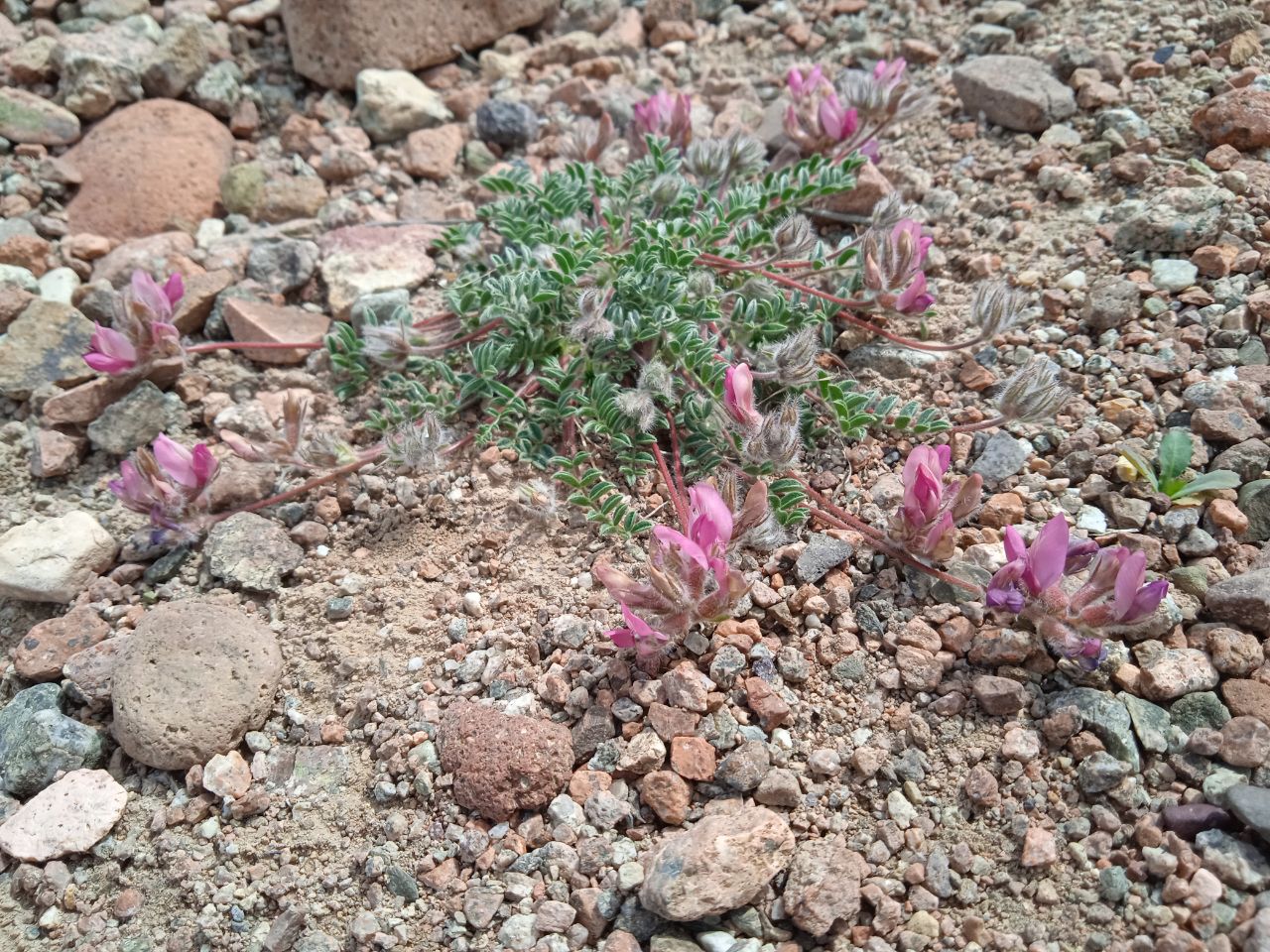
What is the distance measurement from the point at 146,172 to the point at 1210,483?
12.2 feet

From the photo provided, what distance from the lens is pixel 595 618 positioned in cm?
251

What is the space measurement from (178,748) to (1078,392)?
2532 mm

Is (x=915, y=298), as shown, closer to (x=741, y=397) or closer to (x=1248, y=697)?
(x=741, y=397)

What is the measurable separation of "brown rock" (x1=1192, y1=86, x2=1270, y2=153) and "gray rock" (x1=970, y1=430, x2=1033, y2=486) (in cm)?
137

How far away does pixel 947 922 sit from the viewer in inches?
77.0

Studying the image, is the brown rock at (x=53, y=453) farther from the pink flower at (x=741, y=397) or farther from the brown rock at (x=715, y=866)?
the brown rock at (x=715, y=866)

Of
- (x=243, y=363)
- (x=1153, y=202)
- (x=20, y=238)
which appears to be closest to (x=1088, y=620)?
(x=1153, y=202)

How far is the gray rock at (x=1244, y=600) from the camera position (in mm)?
2184

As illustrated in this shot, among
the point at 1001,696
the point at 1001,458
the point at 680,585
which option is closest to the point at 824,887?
the point at 1001,696

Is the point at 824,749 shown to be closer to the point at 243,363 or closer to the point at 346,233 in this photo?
the point at 243,363

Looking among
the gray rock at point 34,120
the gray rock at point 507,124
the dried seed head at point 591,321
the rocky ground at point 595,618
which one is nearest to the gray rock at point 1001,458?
the rocky ground at point 595,618

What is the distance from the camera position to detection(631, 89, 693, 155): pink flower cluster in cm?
360

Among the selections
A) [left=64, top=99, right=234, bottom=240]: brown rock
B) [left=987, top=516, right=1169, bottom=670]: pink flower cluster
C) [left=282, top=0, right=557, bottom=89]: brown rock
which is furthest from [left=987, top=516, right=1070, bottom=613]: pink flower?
[left=282, top=0, right=557, bottom=89]: brown rock

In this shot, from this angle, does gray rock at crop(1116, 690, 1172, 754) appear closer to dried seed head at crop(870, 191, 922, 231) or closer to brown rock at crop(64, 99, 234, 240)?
dried seed head at crop(870, 191, 922, 231)
